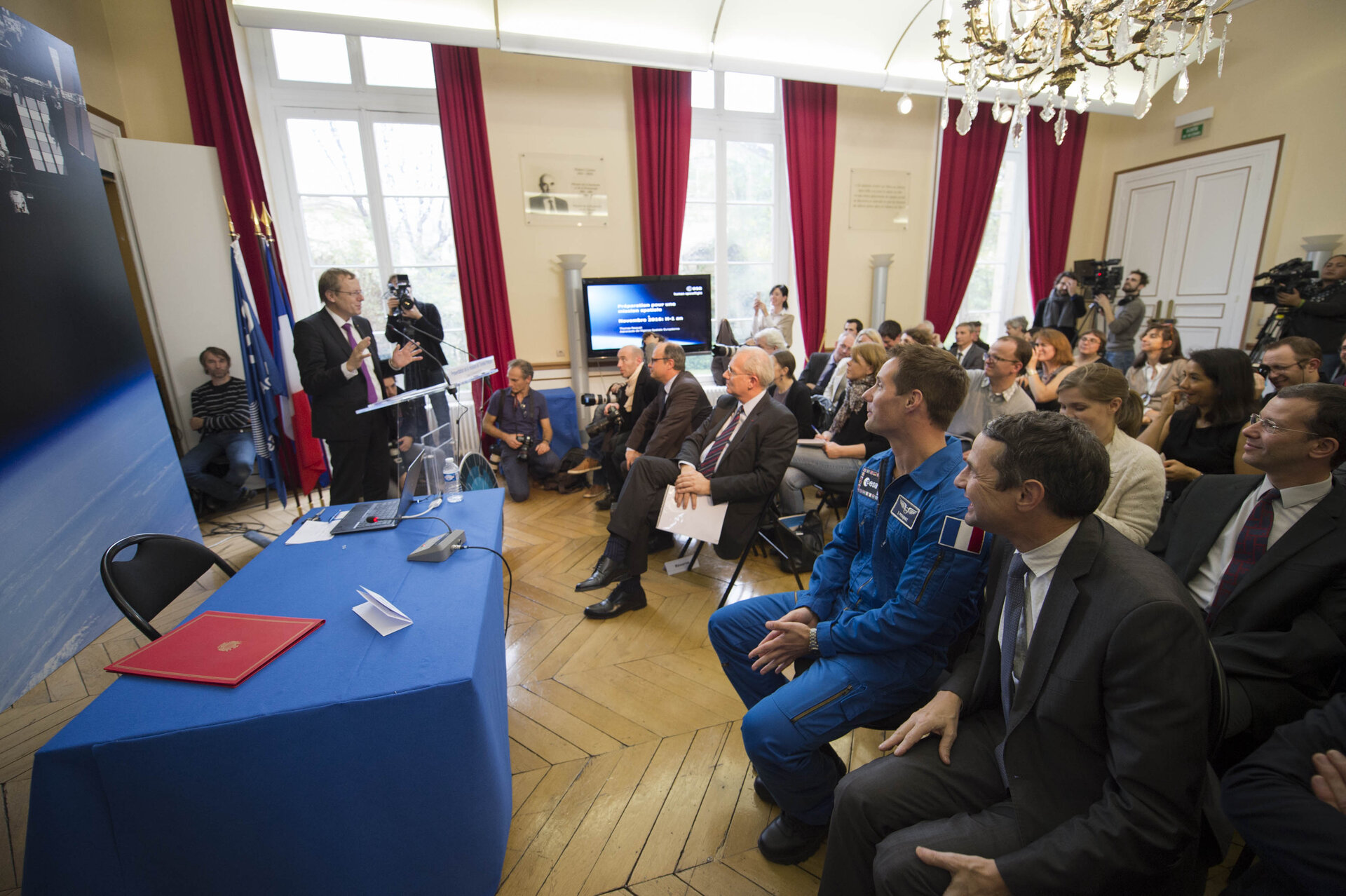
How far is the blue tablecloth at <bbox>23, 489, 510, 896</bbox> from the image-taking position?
952 mm

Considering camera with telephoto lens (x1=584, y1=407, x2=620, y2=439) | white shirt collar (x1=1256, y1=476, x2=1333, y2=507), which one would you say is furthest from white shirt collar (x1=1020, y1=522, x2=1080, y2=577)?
camera with telephoto lens (x1=584, y1=407, x2=620, y2=439)

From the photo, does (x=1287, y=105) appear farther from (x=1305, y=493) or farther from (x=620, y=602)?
(x=620, y=602)

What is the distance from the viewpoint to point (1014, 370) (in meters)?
2.87

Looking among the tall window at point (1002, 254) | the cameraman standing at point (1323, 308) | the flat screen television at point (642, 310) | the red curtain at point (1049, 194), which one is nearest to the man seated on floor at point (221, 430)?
the flat screen television at point (642, 310)

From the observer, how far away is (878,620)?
1301 millimetres

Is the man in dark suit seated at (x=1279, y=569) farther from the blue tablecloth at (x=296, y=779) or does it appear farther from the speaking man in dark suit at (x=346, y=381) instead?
the speaking man in dark suit at (x=346, y=381)

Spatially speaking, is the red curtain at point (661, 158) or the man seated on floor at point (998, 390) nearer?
the man seated on floor at point (998, 390)

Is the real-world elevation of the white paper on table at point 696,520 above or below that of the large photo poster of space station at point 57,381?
below

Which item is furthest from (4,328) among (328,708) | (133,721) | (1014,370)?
(1014,370)

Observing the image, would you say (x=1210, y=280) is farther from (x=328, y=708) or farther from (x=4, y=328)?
(x=4, y=328)

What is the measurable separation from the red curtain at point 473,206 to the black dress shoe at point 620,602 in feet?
8.73

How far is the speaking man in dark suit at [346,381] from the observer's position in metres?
2.86

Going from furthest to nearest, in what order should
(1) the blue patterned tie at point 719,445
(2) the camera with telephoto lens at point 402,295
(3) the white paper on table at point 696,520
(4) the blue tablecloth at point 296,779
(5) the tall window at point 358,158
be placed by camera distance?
(5) the tall window at point 358,158 → (2) the camera with telephoto lens at point 402,295 → (1) the blue patterned tie at point 719,445 → (3) the white paper on table at point 696,520 → (4) the blue tablecloth at point 296,779

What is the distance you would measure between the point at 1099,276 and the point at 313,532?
706cm
